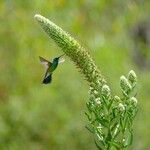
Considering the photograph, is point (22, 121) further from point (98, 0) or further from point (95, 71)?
point (95, 71)

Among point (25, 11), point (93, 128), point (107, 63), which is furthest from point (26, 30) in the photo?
point (93, 128)

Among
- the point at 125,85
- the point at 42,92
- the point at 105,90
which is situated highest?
the point at 42,92

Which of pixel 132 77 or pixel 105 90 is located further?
pixel 132 77

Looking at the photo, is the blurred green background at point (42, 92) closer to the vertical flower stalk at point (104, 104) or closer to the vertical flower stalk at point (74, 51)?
the vertical flower stalk at point (104, 104)

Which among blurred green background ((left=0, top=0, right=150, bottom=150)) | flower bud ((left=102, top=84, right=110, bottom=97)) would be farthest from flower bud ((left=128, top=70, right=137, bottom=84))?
blurred green background ((left=0, top=0, right=150, bottom=150))

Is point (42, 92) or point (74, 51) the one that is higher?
point (42, 92)

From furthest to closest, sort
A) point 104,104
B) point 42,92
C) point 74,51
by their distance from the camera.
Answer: point 42,92, point 104,104, point 74,51

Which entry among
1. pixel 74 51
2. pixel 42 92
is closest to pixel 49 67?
pixel 74 51

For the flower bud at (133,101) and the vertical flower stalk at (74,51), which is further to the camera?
the flower bud at (133,101)

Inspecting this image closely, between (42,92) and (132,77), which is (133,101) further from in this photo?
(42,92)

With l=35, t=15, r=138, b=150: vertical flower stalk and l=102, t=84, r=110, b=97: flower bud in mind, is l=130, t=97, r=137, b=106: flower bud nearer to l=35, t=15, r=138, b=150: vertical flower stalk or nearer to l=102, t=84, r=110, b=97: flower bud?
l=35, t=15, r=138, b=150: vertical flower stalk

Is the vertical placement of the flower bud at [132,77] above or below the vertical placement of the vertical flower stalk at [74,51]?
above

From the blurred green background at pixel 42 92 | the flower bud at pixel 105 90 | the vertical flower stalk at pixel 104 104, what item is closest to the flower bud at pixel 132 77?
the vertical flower stalk at pixel 104 104
